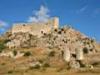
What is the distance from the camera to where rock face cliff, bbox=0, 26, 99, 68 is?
6694 cm

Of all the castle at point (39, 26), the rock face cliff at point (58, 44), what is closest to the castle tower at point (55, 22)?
the castle at point (39, 26)

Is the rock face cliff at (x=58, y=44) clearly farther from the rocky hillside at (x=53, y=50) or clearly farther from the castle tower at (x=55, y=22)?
the castle tower at (x=55, y=22)

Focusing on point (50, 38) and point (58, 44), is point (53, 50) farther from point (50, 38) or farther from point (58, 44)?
point (50, 38)

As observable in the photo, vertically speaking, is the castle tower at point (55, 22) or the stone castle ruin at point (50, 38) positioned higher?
the castle tower at point (55, 22)

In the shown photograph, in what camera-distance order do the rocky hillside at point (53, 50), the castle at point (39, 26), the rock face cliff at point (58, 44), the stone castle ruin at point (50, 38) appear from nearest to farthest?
the rocky hillside at point (53, 50), the rock face cliff at point (58, 44), the stone castle ruin at point (50, 38), the castle at point (39, 26)

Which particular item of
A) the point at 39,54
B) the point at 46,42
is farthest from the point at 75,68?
the point at 46,42

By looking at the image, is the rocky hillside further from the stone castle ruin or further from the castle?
the castle

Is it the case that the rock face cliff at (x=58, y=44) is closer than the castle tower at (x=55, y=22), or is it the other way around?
the rock face cliff at (x=58, y=44)

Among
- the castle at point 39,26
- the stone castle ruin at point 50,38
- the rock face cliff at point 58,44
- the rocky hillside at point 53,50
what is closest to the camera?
the rocky hillside at point 53,50

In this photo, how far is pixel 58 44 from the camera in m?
78.5

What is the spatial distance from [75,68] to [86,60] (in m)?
8.08

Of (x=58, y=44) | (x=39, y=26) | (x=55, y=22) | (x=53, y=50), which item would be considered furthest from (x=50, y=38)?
(x=39, y=26)

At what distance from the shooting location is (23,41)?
84.0 m

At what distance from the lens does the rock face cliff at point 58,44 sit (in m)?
66.9
